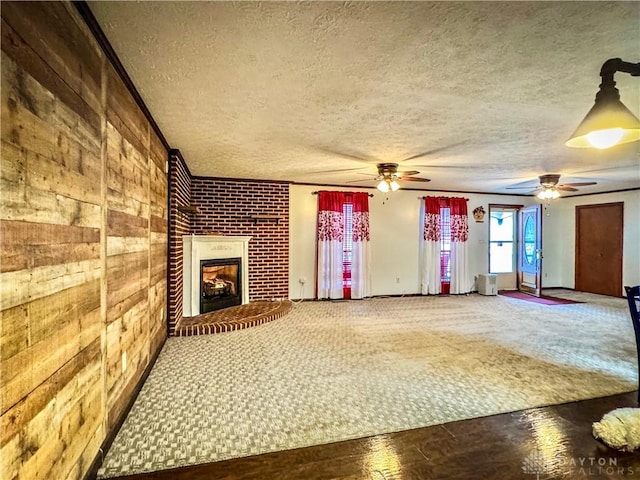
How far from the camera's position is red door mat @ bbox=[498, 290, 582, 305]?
6285 millimetres

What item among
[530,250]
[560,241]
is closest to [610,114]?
[530,250]

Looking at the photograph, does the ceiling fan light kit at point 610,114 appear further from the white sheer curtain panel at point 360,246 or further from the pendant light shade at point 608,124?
the white sheer curtain panel at point 360,246

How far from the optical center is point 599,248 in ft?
23.6

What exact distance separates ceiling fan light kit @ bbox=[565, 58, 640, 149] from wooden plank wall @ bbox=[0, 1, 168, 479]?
217 centimetres

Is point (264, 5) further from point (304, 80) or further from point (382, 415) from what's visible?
point (382, 415)

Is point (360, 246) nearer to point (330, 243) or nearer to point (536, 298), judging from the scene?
point (330, 243)

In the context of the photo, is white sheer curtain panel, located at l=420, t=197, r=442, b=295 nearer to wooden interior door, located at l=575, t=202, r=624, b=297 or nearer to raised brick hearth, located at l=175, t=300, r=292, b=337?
raised brick hearth, located at l=175, t=300, r=292, b=337

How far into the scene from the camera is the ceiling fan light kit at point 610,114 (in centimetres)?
138

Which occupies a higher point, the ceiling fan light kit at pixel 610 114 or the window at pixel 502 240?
the ceiling fan light kit at pixel 610 114

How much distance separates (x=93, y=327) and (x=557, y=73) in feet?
9.64

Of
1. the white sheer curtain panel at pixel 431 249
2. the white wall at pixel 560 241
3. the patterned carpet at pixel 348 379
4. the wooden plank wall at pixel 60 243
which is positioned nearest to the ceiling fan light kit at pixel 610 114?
the patterned carpet at pixel 348 379

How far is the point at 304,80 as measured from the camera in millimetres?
2092

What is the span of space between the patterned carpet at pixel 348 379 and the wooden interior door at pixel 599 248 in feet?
8.41

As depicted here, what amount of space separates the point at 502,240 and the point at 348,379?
638 centimetres
